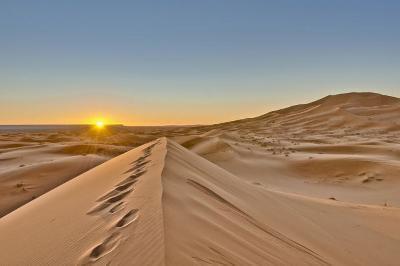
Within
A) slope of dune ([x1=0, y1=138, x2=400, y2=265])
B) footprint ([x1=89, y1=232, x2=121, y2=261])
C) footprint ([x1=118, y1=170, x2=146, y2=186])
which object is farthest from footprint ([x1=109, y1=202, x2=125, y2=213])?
footprint ([x1=118, y1=170, x2=146, y2=186])

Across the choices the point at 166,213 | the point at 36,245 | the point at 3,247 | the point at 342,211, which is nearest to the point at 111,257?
the point at 166,213

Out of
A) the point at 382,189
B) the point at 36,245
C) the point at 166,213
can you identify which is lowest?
the point at 382,189

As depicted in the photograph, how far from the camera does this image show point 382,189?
1118 centimetres

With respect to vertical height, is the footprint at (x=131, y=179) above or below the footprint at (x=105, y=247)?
above

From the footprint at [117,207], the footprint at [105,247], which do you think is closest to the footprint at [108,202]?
the footprint at [117,207]

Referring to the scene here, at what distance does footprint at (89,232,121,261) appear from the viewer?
102 inches

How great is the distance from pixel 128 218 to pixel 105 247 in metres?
0.52

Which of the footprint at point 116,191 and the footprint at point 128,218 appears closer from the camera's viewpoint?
the footprint at point 128,218

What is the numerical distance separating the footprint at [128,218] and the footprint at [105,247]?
207mm

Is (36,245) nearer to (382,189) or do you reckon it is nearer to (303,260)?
(303,260)

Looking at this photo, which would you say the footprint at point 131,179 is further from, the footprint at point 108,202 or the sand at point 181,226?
the footprint at point 108,202

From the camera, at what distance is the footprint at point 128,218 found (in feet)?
10.1

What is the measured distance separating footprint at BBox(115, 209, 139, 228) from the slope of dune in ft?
0.04

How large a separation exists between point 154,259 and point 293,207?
4001 millimetres
